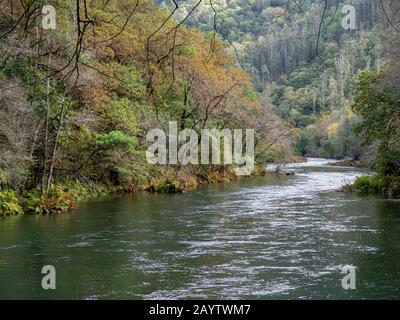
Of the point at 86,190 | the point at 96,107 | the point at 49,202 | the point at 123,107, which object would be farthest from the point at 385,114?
the point at 49,202

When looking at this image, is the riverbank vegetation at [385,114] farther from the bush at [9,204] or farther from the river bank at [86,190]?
the bush at [9,204]

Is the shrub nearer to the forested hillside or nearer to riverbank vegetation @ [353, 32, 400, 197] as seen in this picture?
A: riverbank vegetation @ [353, 32, 400, 197]

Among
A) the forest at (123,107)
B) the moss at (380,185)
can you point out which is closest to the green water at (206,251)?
the forest at (123,107)

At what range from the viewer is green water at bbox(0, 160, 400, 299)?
32.8 ft

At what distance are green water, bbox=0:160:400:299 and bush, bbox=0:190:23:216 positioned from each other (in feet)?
3.19

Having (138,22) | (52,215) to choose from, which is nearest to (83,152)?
(52,215)

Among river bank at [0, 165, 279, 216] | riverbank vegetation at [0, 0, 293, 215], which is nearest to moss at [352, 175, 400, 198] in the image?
riverbank vegetation at [0, 0, 293, 215]

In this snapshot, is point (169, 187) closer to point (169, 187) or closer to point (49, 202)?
point (169, 187)

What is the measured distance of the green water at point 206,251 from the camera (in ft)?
32.8

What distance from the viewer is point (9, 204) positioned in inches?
822

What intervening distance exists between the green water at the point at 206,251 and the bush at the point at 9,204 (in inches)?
38.3

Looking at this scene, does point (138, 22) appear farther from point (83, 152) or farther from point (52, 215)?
point (52, 215)

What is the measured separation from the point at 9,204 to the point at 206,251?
10.5 meters

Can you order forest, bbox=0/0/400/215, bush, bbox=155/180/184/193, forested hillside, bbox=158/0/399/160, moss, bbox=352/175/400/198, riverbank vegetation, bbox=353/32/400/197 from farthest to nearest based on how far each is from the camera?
forested hillside, bbox=158/0/399/160 < bush, bbox=155/180/184/193 < moss, bbox=352/175/400/198 < riverbank vegetation, bbox=353/32/400/197 < forest, bbox=0/0/400/215
